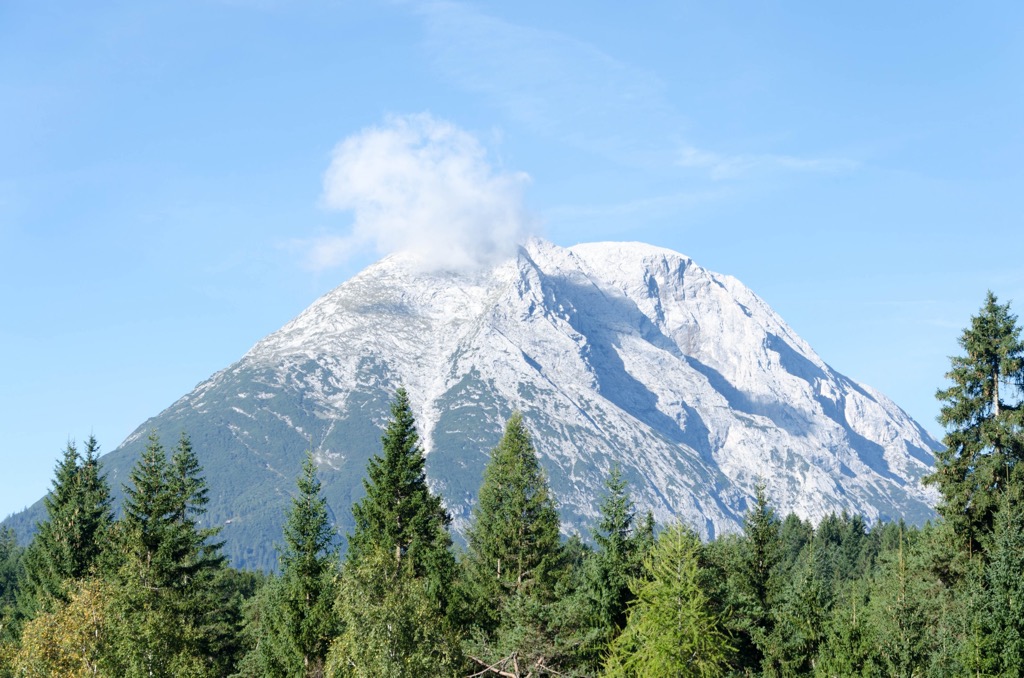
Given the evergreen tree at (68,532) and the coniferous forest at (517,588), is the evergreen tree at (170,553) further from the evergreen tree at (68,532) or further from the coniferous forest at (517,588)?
the evergreen tree at (68,532)

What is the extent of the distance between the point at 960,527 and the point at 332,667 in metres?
42.2

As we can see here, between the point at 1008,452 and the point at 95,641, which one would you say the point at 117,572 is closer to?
the point at 95,641

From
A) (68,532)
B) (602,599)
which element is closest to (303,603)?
(602,599)

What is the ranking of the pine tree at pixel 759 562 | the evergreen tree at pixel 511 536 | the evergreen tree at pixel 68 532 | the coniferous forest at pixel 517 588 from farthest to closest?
the evergreen tree at pixel 68 532, the pine tree at pixel 759 562, the evergreen tree at pixel 511 536, the coniferous forest at pixel 517 588

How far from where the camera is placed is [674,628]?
48188 mm

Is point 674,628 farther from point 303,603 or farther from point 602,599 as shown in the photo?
point 303,603

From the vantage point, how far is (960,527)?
2667 inches

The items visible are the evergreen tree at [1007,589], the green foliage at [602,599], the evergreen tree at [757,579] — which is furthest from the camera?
the evergreen tree at [757,579]

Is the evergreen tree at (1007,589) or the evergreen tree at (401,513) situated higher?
the evergreen tree at (401,513)

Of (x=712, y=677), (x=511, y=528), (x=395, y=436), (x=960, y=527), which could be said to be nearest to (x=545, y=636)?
(x=712, y=677)

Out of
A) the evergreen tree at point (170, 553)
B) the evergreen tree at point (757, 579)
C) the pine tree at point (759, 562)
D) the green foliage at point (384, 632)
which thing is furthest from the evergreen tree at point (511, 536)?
the evergreen tree at point (170, 553)

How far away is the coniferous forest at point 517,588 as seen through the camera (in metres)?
50.1

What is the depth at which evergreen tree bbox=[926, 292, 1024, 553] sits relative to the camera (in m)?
66.6

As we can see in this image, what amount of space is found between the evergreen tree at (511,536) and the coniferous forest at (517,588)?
0.16m
